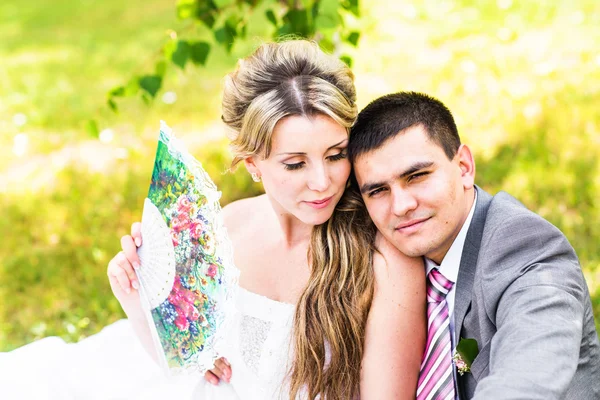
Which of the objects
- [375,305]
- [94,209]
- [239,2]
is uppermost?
[239,2]

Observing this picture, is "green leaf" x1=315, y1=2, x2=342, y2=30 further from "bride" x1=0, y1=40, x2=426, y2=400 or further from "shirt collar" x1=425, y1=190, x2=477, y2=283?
"shirt collar" x1=425, y1=190, x2=477, y2=283

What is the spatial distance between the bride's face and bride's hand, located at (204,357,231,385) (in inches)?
35.6

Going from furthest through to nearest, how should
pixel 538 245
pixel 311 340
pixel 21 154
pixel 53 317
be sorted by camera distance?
pixel 21 154, pixel 53 317, pixel 311 340, pixel 538 245

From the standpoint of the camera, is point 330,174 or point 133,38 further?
point 133,38

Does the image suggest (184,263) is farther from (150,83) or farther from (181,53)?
(150,83)

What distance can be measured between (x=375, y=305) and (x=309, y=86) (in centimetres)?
94

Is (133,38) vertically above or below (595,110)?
above

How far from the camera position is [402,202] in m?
2.83

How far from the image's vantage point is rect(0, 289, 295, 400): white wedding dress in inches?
130

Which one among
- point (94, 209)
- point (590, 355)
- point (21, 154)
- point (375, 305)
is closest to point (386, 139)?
Result: point (375, 305)

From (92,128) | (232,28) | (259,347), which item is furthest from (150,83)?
(259,347)

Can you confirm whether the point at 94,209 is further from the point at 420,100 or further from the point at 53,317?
the point at 420,100

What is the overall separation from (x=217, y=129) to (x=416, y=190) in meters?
5.03

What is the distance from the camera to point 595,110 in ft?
21.0
